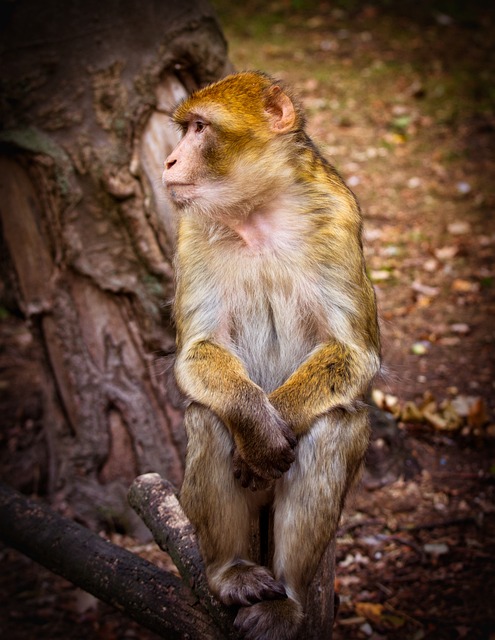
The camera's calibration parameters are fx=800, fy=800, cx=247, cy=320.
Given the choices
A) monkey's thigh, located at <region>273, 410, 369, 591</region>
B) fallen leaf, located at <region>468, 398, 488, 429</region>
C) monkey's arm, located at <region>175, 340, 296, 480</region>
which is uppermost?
monkey's arm, located at <region>175, 340, 296, 480</region>

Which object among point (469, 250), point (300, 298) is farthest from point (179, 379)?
point (469, 250)

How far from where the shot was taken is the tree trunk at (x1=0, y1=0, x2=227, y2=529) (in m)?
4.21

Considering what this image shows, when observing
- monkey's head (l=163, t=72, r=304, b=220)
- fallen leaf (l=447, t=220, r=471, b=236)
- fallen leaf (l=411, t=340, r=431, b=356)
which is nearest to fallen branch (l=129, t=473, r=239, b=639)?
monkey's head (l=163, t=72, r=304, b=220)

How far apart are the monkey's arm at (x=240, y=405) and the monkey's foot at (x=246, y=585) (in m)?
0.37

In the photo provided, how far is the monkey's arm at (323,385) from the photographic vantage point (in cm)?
292

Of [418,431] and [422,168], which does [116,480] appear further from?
[422,168]

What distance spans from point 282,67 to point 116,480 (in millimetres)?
6919

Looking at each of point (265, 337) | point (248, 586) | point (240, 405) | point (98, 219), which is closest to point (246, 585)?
point (248, 586)

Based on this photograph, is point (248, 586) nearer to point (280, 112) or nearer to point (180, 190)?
point (180, 190)

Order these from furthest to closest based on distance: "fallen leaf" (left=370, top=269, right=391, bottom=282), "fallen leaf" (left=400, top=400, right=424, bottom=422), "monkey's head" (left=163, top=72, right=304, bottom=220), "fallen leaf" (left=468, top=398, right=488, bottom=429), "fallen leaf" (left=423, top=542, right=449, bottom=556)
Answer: "fallen leaf" (left=370, top=269, right=391, bottom=282) → "fallen leaf" (left=400, top=400, right=424, bottom=422) → "fallen leaf" (left=468, top=398, right=488, bottom=429) → "fallen leaf" (left=423, top=542, right=449, bottom=556) → "monkey's head" (left=163, top=72, right=304, bottom=220)

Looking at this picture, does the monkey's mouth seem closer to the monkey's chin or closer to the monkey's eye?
the monkey's chin

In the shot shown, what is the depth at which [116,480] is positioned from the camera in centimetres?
480

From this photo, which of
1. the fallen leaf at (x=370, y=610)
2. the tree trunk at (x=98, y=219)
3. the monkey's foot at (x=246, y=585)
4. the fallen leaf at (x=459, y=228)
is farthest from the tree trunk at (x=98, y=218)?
the fallen leaf at (x=459, y=228)

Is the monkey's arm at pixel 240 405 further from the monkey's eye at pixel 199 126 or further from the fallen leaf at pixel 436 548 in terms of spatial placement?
the fallen leaf at pixel 436 548
